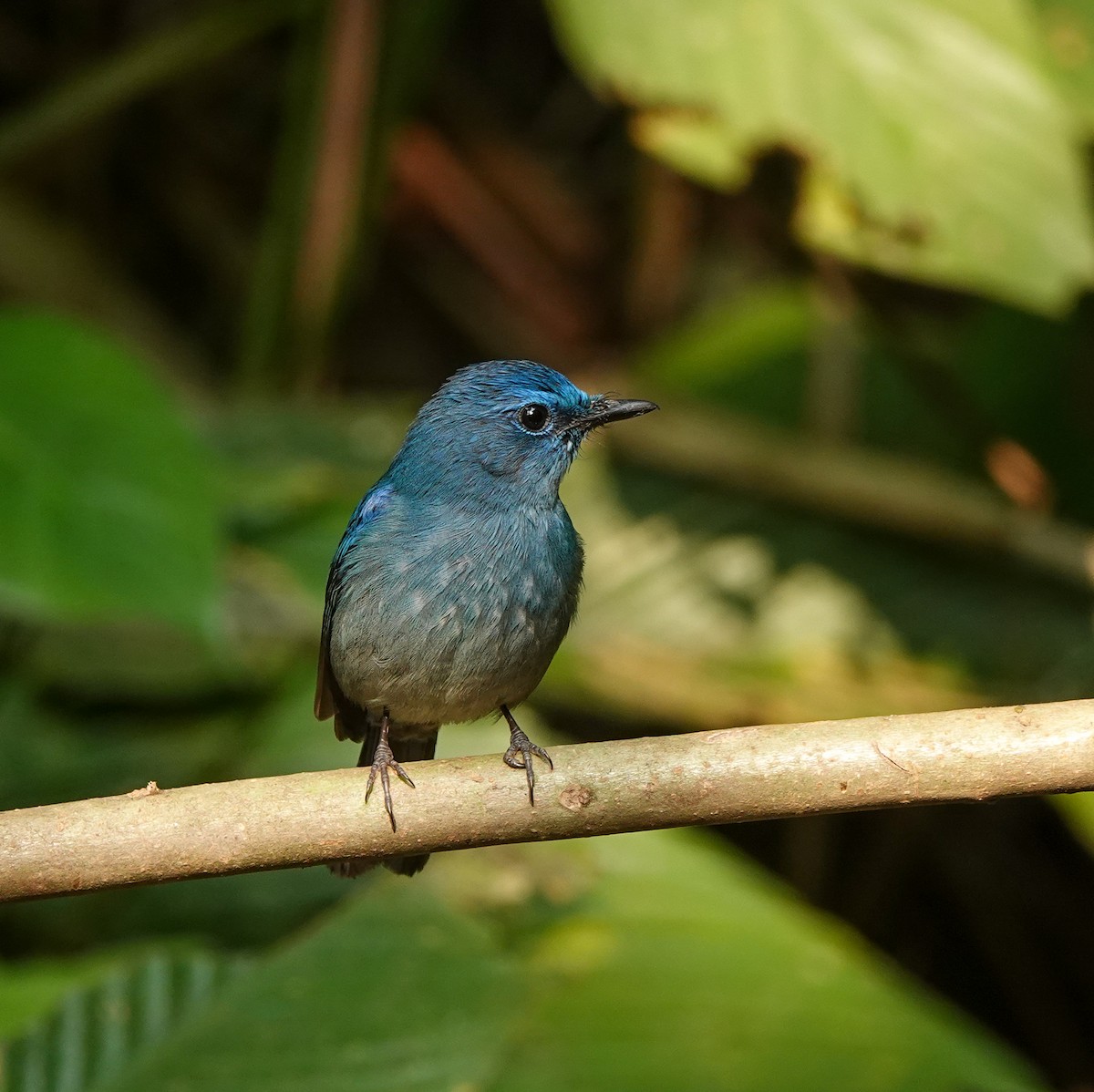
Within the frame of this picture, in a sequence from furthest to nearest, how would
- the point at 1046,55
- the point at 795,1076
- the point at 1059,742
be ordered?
the point at 1046,55, the point at 795,1076, the point at 1059,742

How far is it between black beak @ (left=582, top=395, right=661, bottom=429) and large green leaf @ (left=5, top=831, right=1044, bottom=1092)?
1399 mm

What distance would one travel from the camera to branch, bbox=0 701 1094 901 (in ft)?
7.25

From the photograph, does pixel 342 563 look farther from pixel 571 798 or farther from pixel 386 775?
pixel 571 798

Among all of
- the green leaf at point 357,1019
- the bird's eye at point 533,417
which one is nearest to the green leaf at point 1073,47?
the bird's eye at point 533,417

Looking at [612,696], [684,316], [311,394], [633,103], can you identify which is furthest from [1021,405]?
[311,394]

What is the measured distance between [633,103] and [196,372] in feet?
10.5

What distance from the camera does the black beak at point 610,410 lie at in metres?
3.29

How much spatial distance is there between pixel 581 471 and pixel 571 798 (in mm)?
3647

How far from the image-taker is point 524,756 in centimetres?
252

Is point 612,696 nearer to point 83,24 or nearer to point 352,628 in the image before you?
point 352,628

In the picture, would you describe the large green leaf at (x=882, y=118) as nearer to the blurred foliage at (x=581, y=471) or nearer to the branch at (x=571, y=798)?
the blurred foliage at (x=581, y=471)

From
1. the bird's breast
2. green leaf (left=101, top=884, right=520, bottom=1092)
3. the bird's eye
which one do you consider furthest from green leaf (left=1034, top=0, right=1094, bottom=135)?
green leaf (left=101, top=884, right=520, bottom=1092)

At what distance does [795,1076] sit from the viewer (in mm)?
3402

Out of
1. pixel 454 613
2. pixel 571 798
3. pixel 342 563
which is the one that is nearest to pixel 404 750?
pixel 342 563
